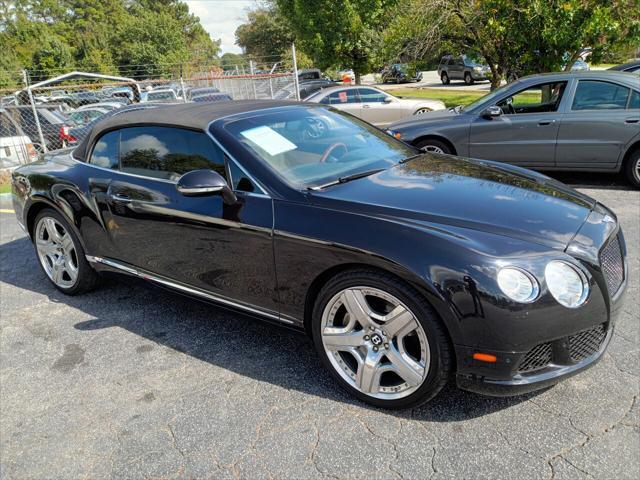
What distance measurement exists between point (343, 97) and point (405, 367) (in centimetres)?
1149

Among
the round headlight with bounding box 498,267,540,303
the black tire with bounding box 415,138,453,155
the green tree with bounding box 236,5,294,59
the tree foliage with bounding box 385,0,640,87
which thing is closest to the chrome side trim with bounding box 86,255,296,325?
the round headlight with bounding box 498,267,540,303

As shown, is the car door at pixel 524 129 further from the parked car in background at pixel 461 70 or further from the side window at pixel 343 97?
the parked car in background at pixel 461 70

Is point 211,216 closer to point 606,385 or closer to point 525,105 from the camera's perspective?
point 606,385

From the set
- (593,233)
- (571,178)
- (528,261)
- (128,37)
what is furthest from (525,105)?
(128,37)

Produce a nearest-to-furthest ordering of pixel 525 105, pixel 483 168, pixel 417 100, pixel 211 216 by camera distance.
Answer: pixel 211 216 < pixel 483 168 < pixel 525 105 < pixel 417 100

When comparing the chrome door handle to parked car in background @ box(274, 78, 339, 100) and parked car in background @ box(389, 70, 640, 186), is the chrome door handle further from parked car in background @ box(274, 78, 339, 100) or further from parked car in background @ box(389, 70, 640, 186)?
parked car in background @ box(274, 78, 339, 100)

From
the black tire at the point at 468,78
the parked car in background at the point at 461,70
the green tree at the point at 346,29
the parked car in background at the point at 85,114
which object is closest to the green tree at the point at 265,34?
the parked car in background at the point at 461,70

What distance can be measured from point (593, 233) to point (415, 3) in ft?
36.2

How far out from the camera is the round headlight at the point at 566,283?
220cm

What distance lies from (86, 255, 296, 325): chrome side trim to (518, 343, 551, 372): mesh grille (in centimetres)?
122

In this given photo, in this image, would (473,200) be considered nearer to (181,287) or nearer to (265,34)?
(181,287)

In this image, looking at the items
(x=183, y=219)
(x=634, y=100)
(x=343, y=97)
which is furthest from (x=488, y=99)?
(x=343, y=97)

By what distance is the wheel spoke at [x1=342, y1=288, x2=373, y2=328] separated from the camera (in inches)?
97.9

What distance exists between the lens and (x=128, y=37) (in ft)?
153
